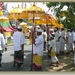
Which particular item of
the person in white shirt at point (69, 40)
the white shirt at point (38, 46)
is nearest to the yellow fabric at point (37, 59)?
the white shirt at point (38, 46)

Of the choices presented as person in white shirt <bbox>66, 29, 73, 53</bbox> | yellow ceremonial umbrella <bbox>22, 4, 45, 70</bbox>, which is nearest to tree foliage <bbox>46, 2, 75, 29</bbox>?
yellow ceremonial umbrella <bbox>22, 4, 45, 70</bbox>

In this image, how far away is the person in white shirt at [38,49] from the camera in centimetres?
1059

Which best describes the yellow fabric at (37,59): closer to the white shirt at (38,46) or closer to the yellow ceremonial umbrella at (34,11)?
the white shirt at (38,46)

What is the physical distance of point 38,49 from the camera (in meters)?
10.7

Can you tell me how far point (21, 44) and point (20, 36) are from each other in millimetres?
302

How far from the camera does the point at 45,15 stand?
11102 mm

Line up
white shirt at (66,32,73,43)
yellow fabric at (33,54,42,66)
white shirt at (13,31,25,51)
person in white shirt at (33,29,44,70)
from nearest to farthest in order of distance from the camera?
person in white shirt at (33,29,44,70) < yellow fabric at (33,54,42,66) < white shirt at (13,31,25,51) < white shirt at (66,32,73,43)

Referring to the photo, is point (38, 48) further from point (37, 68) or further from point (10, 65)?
point (10, 65)

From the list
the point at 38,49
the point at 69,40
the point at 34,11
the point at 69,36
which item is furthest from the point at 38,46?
the point at 69,40

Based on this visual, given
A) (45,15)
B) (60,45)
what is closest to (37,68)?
(45,15)

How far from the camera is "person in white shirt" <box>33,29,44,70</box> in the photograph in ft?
34.8

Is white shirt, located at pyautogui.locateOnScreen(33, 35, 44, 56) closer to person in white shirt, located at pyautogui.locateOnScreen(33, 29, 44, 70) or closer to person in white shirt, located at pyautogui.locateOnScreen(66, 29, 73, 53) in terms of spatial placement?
person in white shirt, located at pyautogui.locateOnScreen(33, 29, 44, 70)

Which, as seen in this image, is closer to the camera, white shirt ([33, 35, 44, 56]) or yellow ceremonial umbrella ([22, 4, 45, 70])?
white shirt ([33, 35, 44, 56])

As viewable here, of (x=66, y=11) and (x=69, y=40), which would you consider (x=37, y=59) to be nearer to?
(x=66, y=11)
